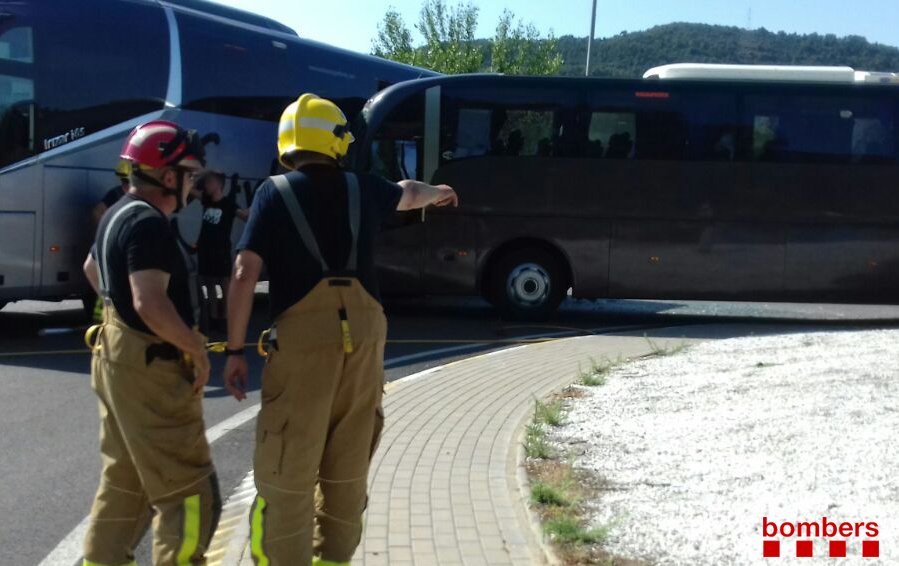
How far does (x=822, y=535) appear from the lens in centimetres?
502

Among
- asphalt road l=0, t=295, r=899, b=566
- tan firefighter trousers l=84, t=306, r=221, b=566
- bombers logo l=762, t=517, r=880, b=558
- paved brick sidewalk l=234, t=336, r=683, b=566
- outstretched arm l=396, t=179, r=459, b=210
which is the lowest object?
asphalt road l=0, t=295, r=899, b=566

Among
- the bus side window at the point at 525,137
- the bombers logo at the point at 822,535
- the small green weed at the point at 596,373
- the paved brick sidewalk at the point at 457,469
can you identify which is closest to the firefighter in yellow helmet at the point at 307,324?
the paved brick sidewalk at the point at 457,469

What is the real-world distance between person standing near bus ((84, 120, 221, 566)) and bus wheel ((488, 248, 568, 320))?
1159 centimetres

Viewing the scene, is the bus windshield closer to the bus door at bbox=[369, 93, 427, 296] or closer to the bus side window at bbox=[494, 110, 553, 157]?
the bus door at bbox=[369, 93, 427, 296]

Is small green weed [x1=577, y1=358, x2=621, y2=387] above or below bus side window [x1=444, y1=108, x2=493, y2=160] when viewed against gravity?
below

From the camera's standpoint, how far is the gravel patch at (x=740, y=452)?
5.11m

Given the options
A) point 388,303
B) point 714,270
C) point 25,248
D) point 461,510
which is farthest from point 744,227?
point 461,510

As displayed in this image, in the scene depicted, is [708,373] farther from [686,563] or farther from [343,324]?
[343,324]

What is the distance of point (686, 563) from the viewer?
4.83 m

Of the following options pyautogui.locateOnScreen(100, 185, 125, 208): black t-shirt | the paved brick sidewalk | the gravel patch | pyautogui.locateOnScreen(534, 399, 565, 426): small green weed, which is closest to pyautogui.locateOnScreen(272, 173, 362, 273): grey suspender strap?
the paved brick sidewalk

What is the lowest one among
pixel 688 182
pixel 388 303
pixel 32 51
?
pixel 388 303

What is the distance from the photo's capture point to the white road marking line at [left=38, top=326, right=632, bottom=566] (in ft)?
17.8

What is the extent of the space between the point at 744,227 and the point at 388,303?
5585 millimetres

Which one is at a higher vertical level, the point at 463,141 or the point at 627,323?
the point at 463,141
